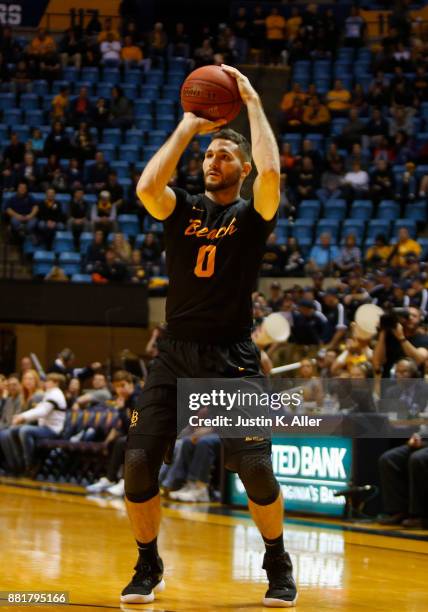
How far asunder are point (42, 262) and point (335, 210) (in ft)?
17.3

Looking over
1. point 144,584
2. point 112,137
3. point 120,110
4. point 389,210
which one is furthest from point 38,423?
point 144,584

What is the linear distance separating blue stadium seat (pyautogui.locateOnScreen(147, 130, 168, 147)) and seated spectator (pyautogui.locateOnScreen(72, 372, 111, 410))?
293 inches

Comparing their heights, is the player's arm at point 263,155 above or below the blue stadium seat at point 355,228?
above

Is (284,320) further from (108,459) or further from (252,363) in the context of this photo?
(252,363)

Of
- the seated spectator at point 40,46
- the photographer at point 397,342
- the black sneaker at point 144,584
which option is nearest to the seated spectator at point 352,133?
the seated spectator at point 40,46

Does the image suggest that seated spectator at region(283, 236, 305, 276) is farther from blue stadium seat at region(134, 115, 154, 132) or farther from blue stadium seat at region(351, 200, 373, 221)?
blue stadium seat at region(134, 115, 154, 132)

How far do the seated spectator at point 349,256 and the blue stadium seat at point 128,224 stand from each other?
3894 millimetres

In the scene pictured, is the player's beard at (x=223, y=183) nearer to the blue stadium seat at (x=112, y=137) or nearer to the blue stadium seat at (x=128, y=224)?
the blue stadium seat at (x=128, y=224)

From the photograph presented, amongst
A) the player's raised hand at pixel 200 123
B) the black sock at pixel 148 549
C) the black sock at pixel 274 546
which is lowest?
the black sock at pixel 148 549

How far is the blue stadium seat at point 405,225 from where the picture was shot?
62.0ft

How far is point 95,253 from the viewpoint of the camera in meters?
18.4

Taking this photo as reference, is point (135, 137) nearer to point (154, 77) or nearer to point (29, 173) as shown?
point (154, 77)

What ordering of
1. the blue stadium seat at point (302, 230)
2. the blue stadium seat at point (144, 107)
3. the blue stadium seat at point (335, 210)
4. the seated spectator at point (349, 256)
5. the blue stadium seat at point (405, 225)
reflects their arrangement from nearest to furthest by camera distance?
the seated spectator at point (349, 256)
the blue stadium seat at point (405, 225)
the blue stadium seat at point (302, 230)
the blue stadium seat at point (335, 210)
the blue stadium seat at point (144, 107)

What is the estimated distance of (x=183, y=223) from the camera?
5.44 metres
